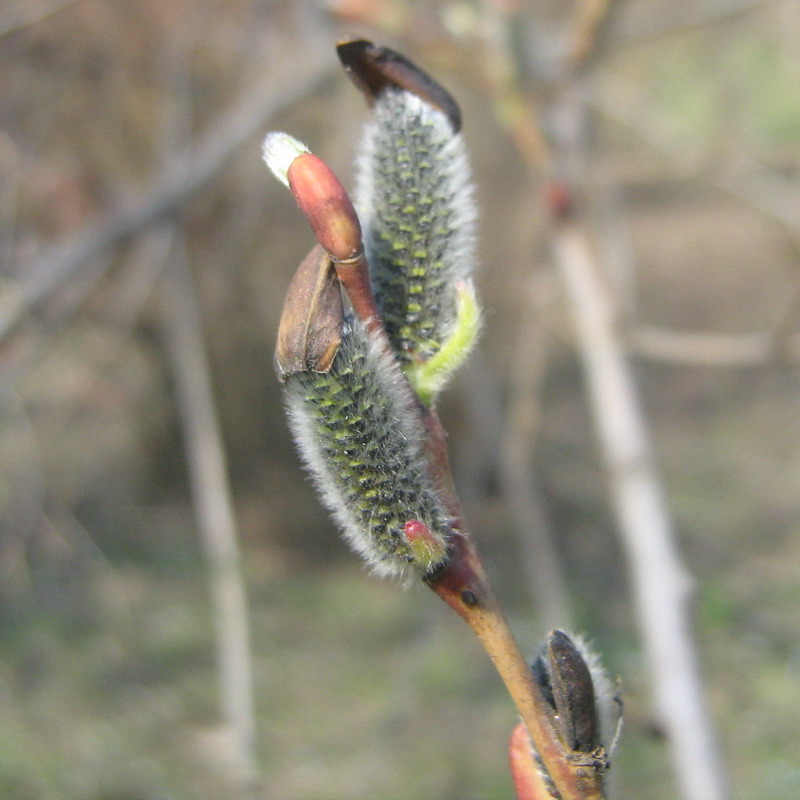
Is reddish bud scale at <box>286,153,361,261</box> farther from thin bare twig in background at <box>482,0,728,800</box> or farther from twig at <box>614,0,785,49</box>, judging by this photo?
twig at <box>614,0,785,49</box>

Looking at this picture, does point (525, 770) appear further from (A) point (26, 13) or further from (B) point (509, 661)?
(A) point (26, 13)

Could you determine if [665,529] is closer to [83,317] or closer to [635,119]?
[635,119]

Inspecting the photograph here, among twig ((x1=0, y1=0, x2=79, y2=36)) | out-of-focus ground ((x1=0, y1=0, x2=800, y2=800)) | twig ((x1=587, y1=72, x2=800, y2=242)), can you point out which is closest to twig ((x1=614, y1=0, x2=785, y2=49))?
out-of-focus ground ((x1=0, y1=0, x2=800, y2=800))

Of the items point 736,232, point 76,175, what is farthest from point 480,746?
point 736,232

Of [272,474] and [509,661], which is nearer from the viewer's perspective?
[509,661]

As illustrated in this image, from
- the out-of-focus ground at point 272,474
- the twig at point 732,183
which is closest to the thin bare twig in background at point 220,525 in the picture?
the out-of-focus ground at point 272,474

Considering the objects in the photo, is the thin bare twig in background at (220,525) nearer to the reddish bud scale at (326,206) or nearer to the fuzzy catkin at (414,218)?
the fuzzy catkin at (414,218)

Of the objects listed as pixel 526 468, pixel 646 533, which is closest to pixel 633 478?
pixel 646 533
